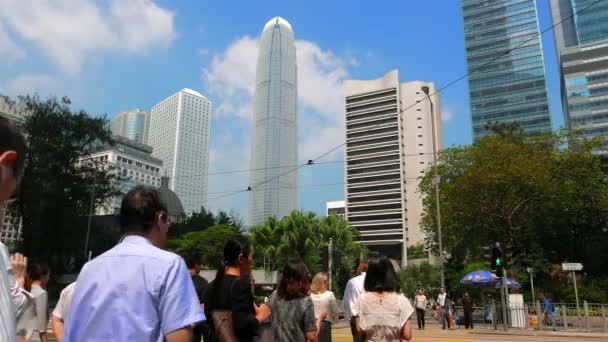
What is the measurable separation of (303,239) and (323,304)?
125ft

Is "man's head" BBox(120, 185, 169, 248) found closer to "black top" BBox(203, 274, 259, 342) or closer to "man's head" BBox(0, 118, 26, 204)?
"man's head" BBox(0, 118, 26, 204)

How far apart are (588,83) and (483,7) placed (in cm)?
5521

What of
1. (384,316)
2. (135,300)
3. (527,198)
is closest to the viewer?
(135,300)

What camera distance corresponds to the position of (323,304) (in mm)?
6637

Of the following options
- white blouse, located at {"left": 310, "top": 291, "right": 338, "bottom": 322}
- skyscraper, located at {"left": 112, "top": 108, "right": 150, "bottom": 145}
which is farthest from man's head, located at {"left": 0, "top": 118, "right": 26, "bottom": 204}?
skyscraper, located at {"left": 112, "top": 108, "right": 150, "bottom": 145}

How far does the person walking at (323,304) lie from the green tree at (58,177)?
3321 centimetres

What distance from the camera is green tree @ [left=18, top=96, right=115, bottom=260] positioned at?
116 ft

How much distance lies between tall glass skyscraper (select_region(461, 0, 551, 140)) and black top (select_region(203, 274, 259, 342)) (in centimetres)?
15033

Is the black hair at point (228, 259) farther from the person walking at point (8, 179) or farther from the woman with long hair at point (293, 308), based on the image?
the person walking at point (8, 179)

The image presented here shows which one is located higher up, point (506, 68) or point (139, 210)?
point (506, 68)

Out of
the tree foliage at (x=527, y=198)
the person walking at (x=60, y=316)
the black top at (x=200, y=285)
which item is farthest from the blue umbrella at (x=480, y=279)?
the person walking at (x=60, y=316)

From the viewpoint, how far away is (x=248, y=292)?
3527mm

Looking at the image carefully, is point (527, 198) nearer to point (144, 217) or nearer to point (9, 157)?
point (144, 217)

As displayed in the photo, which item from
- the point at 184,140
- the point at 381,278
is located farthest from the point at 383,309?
the point at 184,140
